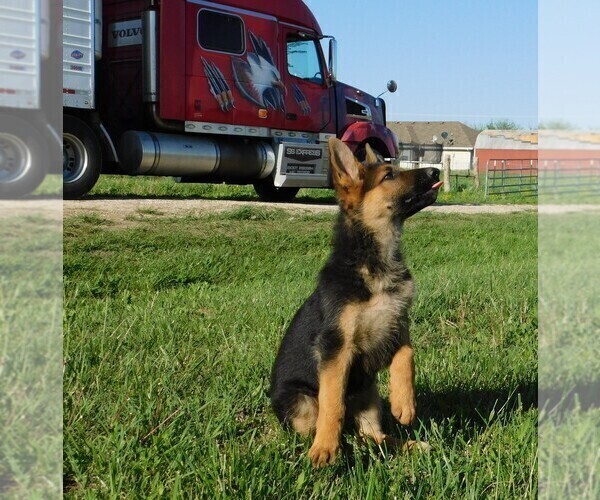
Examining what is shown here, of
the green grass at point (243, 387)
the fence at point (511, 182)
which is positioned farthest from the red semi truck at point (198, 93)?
the fence at point (511, 182)

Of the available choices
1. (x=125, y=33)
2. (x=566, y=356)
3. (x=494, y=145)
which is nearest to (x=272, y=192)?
(x=125, y=33)

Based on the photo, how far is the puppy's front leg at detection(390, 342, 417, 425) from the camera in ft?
8.76

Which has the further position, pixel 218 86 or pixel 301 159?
pixel 301 159

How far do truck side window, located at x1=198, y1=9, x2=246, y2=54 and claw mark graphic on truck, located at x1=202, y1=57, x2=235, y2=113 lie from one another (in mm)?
322

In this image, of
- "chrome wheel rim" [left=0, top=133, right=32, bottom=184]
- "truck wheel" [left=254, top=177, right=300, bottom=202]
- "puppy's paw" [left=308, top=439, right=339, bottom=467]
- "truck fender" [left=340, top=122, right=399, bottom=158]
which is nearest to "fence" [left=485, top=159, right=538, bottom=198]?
"truck fender" [left=340, top=122, right=399, bottom=158]

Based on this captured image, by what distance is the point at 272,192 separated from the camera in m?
14.8

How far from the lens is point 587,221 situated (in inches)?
66.4

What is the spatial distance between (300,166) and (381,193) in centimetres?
1080

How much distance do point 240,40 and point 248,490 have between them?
11655mm

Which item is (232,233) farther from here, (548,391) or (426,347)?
(548,391)

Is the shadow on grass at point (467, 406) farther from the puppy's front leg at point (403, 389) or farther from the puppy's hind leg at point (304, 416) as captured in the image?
the puppy's hind leg at point (304, 416)

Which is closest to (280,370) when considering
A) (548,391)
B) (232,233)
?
(548,391)

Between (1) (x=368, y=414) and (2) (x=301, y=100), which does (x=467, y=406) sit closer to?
(1) (x=368, y=414)

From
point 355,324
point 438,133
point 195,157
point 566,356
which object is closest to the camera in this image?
point 566,356
